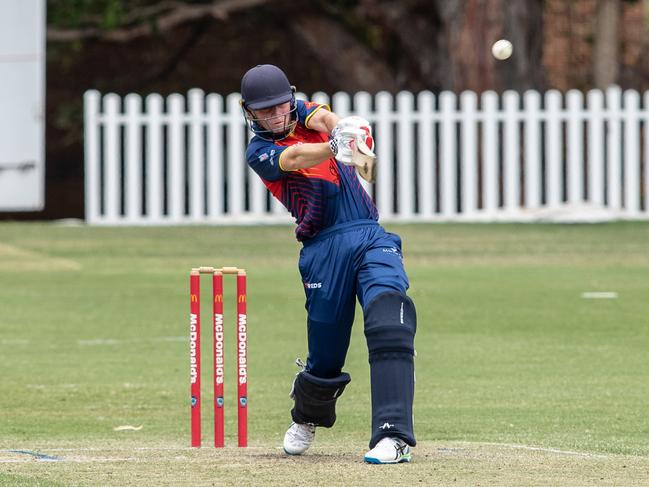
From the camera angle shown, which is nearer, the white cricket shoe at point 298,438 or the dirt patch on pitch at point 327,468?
the dirt patch on pitch at point 327,468

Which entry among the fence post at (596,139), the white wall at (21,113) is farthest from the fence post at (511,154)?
the white wall at (21,113)

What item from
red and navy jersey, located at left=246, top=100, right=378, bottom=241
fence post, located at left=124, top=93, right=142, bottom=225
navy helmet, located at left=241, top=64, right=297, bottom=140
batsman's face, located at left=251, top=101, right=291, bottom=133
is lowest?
red and navy jersey, located at left=246, top=100, right=378, bottom=241

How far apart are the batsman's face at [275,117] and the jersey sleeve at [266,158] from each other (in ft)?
0.27

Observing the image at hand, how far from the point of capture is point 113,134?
2161cm

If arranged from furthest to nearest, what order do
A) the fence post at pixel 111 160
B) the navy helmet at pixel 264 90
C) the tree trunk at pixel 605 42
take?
the tree trunk at pixel 605 42, the fence post at pixel 111 160, the navy helmet at pixel 264 90

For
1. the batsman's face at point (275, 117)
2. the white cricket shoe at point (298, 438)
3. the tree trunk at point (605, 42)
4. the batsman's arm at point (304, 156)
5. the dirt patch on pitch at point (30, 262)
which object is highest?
the tree trunk at point (605, 42)

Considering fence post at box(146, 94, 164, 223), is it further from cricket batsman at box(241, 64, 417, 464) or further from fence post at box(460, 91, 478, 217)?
cricket batsman at box(241, 64, 417, 464)

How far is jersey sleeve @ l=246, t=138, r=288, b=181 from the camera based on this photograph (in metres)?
7.00

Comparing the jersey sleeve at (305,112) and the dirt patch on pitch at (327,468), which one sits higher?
the jersey sleeve at (305,112)

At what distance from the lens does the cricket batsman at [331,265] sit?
6.67m

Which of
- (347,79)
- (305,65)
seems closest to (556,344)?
(347,79)

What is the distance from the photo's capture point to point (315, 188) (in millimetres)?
7066

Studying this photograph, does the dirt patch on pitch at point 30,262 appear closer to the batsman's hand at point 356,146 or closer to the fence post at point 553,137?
the fence post at point 553,137

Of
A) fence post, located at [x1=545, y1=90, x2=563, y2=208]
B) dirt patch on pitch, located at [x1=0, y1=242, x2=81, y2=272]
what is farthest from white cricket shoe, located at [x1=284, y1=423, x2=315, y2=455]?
fence post, located at [x1=545, y1=90, x2=563, y2=208]
